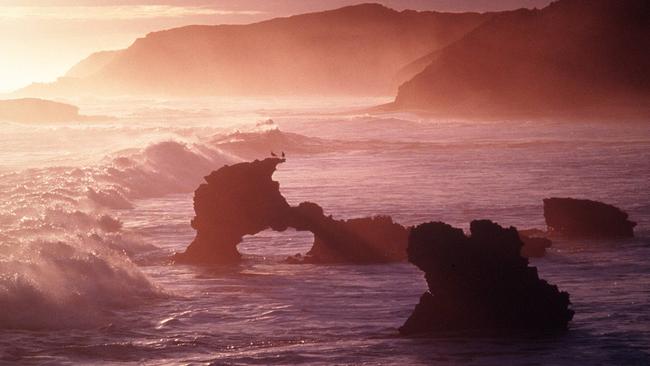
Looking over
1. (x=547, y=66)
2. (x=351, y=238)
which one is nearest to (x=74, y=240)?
(x=351, y=238)

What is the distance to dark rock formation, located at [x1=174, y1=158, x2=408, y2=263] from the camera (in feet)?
87.8

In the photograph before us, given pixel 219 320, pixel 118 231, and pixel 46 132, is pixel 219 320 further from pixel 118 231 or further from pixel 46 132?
pixel 46 132

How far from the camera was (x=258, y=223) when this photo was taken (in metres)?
27.5

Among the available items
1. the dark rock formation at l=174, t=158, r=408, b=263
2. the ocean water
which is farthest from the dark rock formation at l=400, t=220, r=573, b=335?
the dark rock formation at l=174, t=158, r=408, b=263

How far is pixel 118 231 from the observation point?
31.8 meters

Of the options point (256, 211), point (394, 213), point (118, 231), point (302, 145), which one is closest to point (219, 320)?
point (256, 211)

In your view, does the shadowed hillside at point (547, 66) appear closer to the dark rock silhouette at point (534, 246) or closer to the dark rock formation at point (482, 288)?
the dark rock silhouette at point (534, 246)

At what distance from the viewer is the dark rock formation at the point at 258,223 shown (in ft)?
87.8

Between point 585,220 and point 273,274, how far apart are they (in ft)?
29.7

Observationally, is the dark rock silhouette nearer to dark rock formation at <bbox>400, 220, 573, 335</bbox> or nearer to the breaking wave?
dark rock formation at <bbox>400, 220, 573, 335</bbox>

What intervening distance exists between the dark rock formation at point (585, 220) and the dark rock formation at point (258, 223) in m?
4.76

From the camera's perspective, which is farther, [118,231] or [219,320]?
[118,231]

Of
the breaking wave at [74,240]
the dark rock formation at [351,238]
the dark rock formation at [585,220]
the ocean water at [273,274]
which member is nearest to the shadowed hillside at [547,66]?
the ocean water at [273,274]

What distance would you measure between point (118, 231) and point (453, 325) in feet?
49.2
